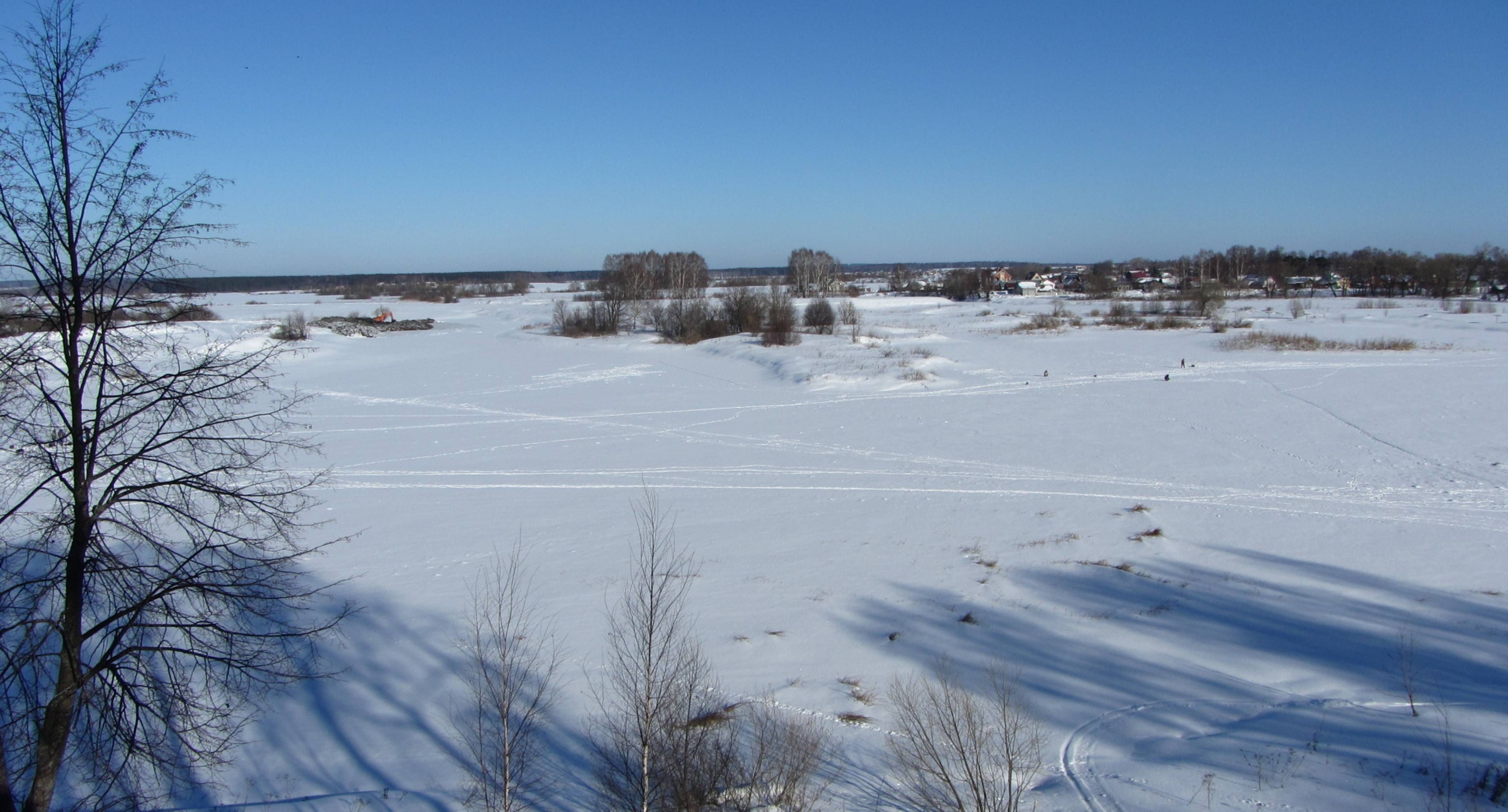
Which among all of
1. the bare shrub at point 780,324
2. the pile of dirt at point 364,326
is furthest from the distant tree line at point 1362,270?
the pile of dirt at point 364,326

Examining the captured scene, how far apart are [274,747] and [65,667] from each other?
8.35 feet

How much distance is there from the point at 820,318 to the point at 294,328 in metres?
30.2

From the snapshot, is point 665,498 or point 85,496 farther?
point 665,498

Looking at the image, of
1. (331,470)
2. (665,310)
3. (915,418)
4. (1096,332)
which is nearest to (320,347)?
(665,310)

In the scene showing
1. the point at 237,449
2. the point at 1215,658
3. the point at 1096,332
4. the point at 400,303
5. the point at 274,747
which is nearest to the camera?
the point at 237,449

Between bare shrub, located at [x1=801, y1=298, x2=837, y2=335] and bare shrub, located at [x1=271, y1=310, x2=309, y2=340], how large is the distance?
2783cm

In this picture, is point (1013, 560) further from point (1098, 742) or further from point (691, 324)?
point (691, 324)

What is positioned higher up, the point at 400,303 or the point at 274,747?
the point at 400,303

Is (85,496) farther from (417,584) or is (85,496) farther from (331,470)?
(331,470)

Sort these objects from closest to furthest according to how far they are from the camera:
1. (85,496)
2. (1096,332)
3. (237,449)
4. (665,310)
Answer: (85,496) → (237,449) → (1096,332) → (665,310)

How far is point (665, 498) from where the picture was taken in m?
16.6

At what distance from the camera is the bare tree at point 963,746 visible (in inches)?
251

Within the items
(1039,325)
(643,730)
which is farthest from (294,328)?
(643,730)

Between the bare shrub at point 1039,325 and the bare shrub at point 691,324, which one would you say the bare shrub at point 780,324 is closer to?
the bare shrub at point 691,324
